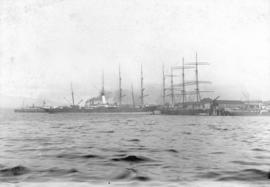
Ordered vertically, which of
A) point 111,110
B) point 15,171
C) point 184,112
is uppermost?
point 15,171

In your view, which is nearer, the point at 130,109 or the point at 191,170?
the point at 191,170

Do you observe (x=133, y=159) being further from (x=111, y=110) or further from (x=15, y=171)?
(x=111, y=110)

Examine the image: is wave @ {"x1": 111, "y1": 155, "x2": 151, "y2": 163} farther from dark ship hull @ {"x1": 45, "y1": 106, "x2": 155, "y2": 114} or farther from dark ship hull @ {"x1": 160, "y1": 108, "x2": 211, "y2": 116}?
dark ship hull @ {"x1": 45, "y1": 106, "x2": 155, "y2": 114}

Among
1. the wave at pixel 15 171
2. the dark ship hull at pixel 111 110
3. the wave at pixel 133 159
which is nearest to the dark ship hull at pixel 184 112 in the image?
the dark ship hull at pixel 111 110

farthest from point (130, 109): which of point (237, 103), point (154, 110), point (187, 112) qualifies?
point (237, 103)

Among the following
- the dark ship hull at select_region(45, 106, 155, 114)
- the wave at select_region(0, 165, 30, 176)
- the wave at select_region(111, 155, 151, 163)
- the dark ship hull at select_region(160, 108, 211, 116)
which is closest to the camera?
the wave at select_region(0, 165, 30, 176)

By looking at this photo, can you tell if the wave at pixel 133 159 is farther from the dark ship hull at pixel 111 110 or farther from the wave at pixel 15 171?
the dark ship hull at pixel 111 110

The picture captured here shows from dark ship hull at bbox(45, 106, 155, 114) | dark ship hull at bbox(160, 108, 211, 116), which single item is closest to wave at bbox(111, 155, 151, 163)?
dark ship hull at bbox(160, 108, 211, 116)

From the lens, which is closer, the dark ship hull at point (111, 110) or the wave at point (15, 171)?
the wave at point (15, 171)

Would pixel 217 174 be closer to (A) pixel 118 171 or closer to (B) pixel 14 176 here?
(A) pixel 118 171

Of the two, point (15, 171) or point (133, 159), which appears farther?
point (133, 159)

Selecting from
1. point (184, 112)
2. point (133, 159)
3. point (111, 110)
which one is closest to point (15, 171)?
point (133, 159)
